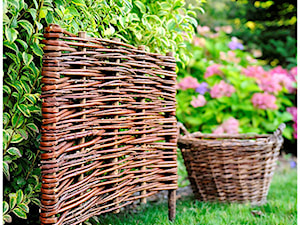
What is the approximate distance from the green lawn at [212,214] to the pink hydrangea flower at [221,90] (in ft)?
3.77

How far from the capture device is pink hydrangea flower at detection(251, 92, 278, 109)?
3.32 meters

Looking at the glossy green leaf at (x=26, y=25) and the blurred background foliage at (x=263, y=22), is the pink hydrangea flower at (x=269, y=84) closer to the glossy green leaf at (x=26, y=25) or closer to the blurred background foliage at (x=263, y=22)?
the blurred background foliage at (x=263, y=22)

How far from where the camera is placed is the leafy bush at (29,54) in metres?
1.38

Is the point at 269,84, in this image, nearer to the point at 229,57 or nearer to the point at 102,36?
the point at 229,57

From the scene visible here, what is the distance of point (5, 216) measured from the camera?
1.42 metres

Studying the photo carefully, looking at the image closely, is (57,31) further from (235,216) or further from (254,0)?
(254,0)

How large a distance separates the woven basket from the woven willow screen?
395 mm

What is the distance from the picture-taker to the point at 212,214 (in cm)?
210

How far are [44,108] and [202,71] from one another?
2.73 m

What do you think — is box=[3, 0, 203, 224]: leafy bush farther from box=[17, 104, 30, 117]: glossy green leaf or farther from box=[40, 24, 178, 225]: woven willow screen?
box=[40, 24, 178, 225]: woven willow screen

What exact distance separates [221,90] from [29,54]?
7.58 feet

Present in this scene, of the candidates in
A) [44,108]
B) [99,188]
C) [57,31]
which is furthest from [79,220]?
[57,31]

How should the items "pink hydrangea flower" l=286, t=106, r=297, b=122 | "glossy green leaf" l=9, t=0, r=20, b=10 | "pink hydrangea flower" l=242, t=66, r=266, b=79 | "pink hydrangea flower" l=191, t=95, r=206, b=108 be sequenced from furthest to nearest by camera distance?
"pink hydrangea flower" l=286, t=106, r=297, b=122 < "pink hydrangea flower" l=242, t=66, r=266, b=79 < "pink hydrangea flower" l=191, t=95, r=206, b=108 < "glossy green leaf" l=9, t=0, r=20, b=10

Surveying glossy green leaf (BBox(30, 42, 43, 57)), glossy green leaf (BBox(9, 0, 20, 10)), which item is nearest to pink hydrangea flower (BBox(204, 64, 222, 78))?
glossy green leaf (BBox(30, 42, 43, 57))
